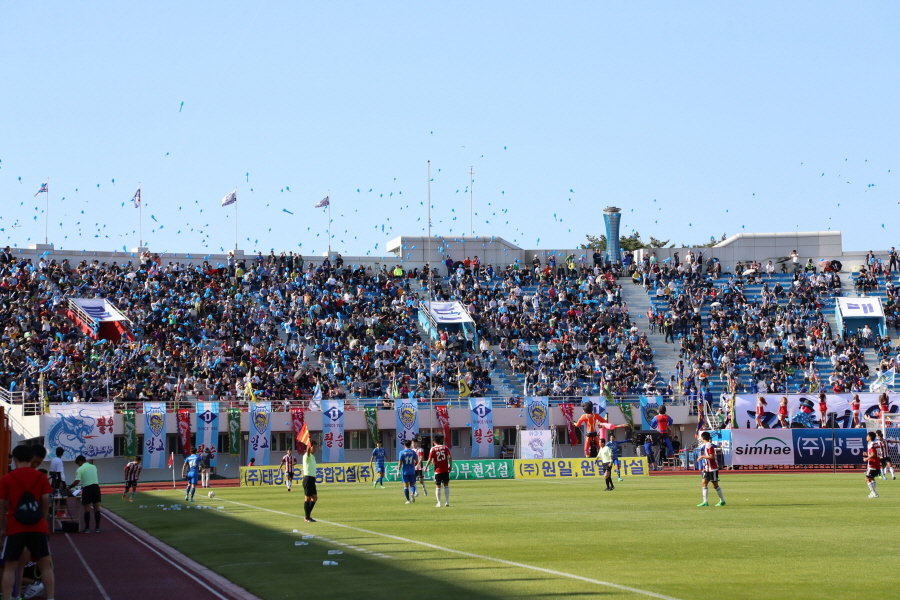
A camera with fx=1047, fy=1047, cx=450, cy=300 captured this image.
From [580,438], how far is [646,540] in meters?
38.3

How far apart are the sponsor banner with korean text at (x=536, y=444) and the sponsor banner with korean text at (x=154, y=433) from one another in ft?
56.9

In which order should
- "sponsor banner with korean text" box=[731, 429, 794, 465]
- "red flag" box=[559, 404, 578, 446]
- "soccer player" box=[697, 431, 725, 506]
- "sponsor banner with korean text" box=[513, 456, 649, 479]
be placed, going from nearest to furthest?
"soccer player" box=[697, 431, 725, 506], "sponsor banner with korean text" box=[513, 456, 649, 479], "sponsor banner with korean text" box=[731, 429, 794, 465], "red flag" box=[559, 404, 578, 446]

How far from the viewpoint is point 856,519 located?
22312mm

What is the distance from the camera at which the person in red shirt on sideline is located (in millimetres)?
12914

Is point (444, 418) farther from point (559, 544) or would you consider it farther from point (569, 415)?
point (559, 544)

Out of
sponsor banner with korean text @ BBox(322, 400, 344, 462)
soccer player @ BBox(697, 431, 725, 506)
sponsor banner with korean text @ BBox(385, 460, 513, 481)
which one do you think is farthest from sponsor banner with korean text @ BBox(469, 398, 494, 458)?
soccer player @ BBox(697, 431, 725, 506)

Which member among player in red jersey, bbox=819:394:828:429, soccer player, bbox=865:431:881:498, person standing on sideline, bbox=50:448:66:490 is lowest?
soccer player, bbox=865:431:881:498

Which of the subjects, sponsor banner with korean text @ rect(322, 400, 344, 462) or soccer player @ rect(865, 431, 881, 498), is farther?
sponsor banner with korean text @ rect(322, 400, 344, 462)

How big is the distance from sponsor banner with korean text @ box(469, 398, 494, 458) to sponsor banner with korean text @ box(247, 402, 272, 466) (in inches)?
410

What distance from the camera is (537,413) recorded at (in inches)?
2159

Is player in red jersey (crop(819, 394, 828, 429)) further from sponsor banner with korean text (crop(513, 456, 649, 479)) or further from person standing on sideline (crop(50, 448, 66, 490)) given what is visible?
person standing on sideline (crop(50, 448, 66, 490))

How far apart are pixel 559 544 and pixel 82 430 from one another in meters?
33.9

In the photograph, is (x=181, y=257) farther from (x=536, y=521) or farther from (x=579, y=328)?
(x=536, y=521)

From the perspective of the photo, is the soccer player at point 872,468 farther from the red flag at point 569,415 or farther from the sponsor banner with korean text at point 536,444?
the red flag at point 569,415
